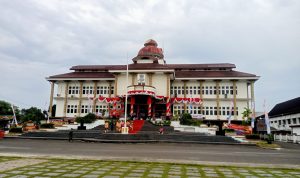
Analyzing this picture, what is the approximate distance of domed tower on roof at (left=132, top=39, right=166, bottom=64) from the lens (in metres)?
46.0

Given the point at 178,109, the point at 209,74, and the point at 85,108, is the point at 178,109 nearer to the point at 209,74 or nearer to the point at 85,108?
the point at 209,74

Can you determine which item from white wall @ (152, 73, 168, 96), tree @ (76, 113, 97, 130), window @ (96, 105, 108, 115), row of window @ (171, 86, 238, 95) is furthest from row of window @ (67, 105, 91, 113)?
row of window @ (171, 86, 238, 95)

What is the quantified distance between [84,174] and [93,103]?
39029mm

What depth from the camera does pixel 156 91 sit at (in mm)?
42406

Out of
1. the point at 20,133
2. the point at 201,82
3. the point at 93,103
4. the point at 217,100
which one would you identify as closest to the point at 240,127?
the point at 217,100

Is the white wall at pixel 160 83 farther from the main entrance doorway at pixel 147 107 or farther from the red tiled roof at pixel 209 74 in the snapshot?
the red tiled roof at pixel 209 74

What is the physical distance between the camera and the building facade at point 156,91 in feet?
134

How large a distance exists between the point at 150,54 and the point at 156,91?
8.30 metres

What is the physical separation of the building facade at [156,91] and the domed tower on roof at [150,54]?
0.19 m

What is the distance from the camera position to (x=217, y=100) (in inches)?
1658

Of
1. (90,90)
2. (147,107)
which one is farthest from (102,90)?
(147,107)

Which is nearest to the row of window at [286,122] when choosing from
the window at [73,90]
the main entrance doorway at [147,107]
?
the main entrance doorway at [147,107]

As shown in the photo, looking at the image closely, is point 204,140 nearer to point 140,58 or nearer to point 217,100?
point 217,100

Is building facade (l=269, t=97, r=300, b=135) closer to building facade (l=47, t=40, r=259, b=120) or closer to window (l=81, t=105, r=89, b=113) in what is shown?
building facade (l=47, t=40, r=259, b=120)
